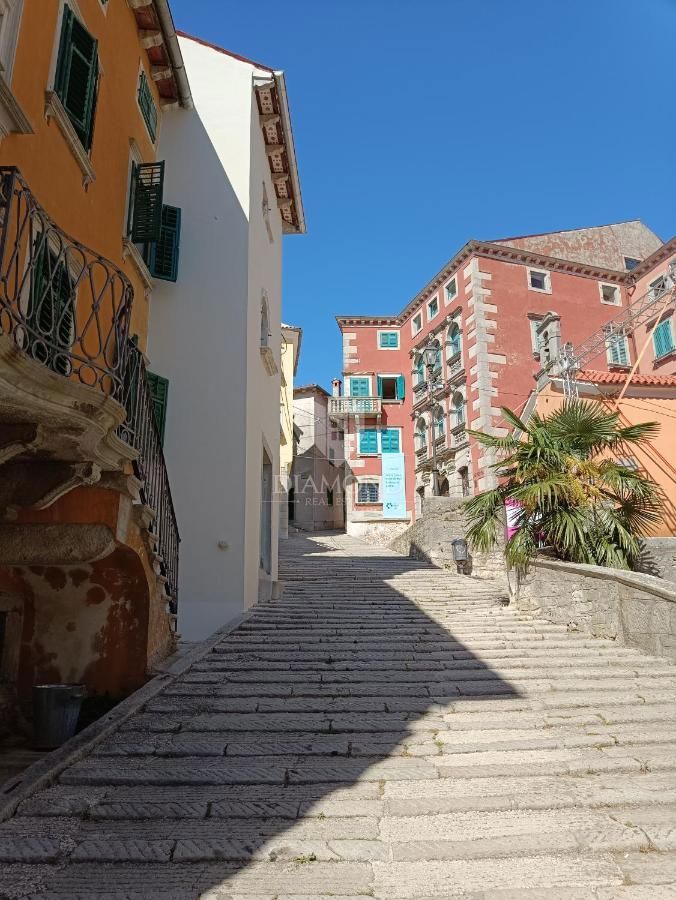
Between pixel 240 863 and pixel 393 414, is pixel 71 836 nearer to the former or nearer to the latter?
pixel 240 863

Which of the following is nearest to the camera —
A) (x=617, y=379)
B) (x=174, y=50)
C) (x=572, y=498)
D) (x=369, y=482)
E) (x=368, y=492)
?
(x=572, y=498)

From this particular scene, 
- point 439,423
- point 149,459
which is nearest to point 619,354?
point 439,423

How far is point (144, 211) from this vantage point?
8805mm

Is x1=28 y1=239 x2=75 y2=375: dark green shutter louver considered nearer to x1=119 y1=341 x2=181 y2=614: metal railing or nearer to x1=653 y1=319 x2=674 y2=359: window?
x1=119 y1=341 x2=181 y2=614: metal railing

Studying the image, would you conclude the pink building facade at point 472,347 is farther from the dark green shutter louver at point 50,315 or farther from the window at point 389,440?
the dark green shutter louver at point 50,315

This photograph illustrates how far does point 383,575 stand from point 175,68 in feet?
35.7

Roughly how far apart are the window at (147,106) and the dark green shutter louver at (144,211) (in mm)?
1341

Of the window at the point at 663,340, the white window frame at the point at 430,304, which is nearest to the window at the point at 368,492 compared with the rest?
the white window frame at the point at 430,304

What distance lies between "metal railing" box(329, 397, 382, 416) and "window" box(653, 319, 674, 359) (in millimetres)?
12940

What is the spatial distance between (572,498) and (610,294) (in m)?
23.5

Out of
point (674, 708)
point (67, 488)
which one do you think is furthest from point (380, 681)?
point (67, 488)

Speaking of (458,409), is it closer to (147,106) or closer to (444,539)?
(444,539)

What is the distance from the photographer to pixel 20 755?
6.10 meters

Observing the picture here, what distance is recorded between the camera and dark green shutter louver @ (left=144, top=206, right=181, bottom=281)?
10.5 metres
